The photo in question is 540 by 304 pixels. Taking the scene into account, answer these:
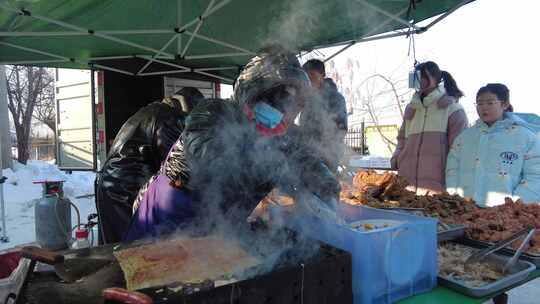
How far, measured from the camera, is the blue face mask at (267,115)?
1.23m

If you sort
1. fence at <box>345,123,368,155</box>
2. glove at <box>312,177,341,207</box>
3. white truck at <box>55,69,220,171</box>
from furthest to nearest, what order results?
fence at <box>345,123,368,155</box> < white truck at <box>55,69,220,171</box> < glove at <box>312,177,341,207</box>

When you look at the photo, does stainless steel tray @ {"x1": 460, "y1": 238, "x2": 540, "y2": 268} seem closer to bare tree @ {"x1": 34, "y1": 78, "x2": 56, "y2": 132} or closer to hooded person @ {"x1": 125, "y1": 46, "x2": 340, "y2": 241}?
hooded person @ {"x1": 125, "y1": 46, "x2": 340, "y2": 241}

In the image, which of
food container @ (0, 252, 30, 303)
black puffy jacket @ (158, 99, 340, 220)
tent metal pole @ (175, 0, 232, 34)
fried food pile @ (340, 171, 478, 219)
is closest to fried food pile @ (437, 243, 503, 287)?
fried food pile @ (340, 171, 478, 219)

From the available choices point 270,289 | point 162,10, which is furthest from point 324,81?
point 270,289

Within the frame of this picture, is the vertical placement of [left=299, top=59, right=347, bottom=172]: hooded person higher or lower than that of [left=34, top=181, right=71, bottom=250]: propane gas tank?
higher

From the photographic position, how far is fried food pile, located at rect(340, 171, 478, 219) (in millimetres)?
1964

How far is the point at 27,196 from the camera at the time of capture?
21.9 ft

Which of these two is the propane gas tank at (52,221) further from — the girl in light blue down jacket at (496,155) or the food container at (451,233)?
the girl in light blue down jacket at (496,155)

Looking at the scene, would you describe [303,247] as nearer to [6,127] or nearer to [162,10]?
[162,10]

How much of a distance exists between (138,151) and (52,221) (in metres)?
1.89

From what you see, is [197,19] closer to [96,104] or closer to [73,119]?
[96,104]

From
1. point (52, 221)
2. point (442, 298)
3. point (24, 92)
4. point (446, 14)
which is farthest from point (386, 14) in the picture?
point (24, 92)

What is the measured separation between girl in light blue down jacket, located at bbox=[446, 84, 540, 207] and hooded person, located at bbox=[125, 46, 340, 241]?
153cm

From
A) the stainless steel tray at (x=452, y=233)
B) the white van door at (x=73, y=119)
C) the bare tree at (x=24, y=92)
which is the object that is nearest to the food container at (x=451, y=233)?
the stainless steel tray at (x=452, y=233)
